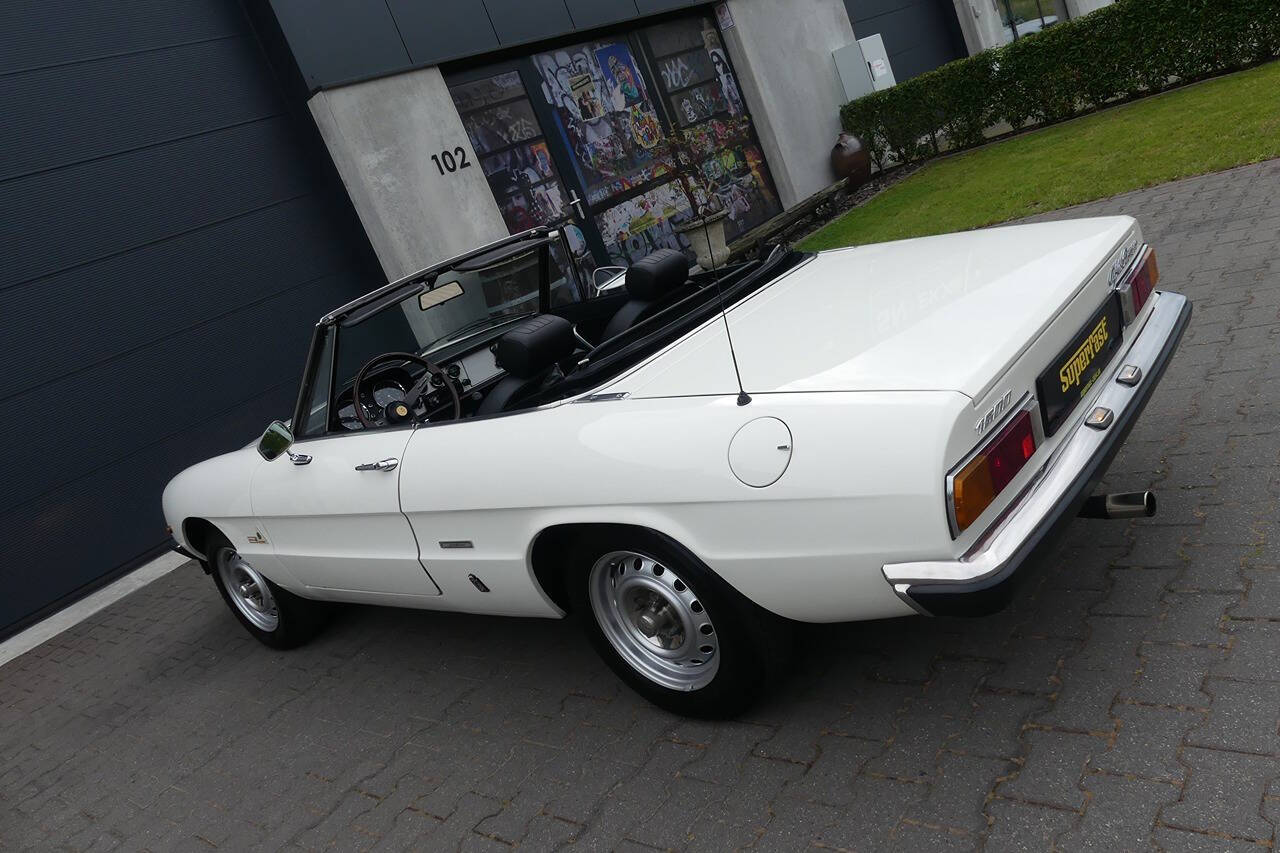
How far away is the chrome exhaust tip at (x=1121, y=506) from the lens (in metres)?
2.79

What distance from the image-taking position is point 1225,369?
430 centimetres

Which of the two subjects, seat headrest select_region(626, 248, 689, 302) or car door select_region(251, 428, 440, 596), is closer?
car door select_region(251, 428, 440, 596)

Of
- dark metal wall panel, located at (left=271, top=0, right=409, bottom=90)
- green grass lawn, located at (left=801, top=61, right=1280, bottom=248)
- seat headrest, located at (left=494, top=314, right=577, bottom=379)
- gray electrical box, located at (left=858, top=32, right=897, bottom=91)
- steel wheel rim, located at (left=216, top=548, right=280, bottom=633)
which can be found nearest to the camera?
seat headrest, located at (left=494, top=314, right=577, bottom=379)

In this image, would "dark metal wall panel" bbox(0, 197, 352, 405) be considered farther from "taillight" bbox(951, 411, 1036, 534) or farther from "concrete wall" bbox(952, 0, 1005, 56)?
"concrete wall" bbox(952, 0, 1005, 56)

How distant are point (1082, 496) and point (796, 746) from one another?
1.07 meters

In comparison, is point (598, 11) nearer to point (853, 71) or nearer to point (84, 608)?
point (853, 71)

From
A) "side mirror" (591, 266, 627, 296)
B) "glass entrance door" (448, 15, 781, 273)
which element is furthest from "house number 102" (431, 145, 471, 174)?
"side mirror" (591, 266, 627, 296)

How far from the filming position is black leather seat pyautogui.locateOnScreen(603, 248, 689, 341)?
12.7 feet

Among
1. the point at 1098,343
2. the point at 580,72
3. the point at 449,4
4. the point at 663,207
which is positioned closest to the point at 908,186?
the point at 663,207

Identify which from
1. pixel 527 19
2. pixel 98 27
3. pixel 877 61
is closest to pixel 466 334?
pixel 98 27

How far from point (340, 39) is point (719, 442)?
8.10 meters

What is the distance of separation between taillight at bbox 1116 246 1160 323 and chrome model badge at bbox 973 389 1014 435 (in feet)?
3.22

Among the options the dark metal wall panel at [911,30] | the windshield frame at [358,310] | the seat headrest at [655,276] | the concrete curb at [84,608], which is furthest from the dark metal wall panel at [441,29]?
the dark metal wall panel at [911,30]

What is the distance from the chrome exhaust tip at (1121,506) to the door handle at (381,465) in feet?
7.26
